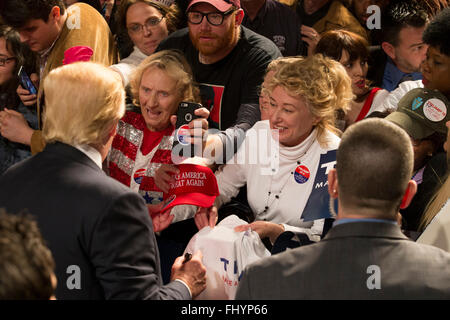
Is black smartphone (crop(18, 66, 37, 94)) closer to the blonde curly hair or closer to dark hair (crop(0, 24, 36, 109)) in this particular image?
dark hair (crop(0, 24, 36, 109))

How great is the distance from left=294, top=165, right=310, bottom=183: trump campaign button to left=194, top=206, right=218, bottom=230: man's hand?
1.34ft

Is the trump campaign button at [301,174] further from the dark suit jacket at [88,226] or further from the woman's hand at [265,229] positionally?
the dark suit jacket at [88,226]

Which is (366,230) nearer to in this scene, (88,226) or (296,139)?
(88,226)

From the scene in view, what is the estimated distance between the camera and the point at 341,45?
3205mm

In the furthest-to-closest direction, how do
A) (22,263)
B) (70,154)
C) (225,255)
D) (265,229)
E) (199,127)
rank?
(199,127) < (265,229) < (225,255) < (70,154) < (22,263)

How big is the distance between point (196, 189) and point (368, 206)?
3.95 ft

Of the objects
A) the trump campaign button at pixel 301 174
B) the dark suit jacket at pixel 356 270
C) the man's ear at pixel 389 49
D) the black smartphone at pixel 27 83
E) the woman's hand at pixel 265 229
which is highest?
the man's ear at pixel 389 49

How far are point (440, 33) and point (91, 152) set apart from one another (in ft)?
5.80

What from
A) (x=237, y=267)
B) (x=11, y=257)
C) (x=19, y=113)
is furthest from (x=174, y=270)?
(x=19, y=113)

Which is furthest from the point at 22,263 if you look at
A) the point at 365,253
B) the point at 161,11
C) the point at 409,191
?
the point at 161,11

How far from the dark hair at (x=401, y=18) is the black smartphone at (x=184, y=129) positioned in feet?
4.45

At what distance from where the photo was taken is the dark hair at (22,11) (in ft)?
10.3

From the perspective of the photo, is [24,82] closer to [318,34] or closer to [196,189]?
[196,189]

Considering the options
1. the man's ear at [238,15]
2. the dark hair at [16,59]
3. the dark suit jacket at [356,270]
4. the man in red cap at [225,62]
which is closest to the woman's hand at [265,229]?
the man in red cap at [225,62]
